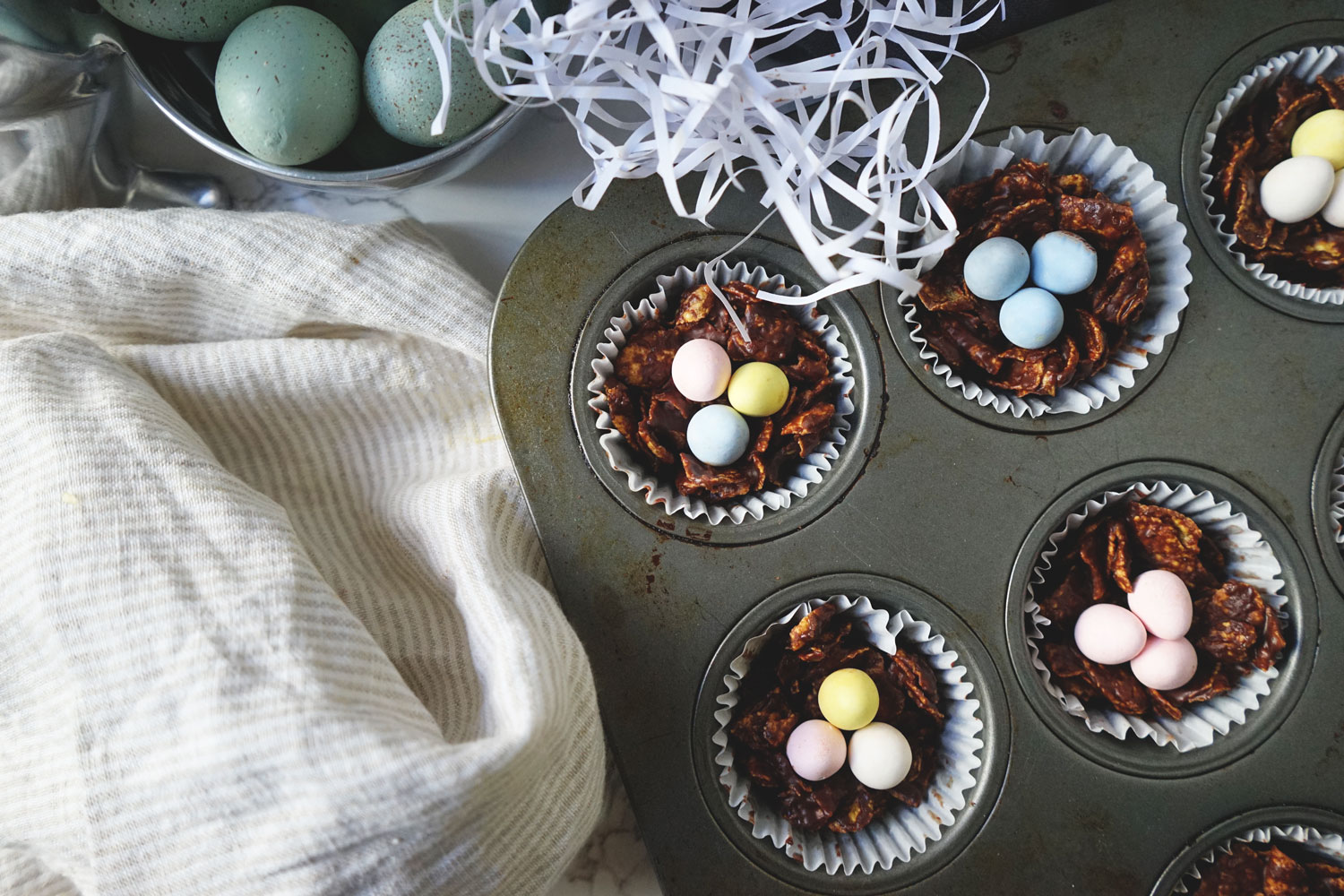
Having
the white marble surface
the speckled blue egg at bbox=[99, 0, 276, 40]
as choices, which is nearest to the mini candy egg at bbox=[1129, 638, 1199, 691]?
the white marble surface

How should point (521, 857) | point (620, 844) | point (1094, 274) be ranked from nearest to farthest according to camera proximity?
point (521, 857), point (1094, 274), point (620, 844)

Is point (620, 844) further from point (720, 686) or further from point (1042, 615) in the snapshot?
point (1042, 615)

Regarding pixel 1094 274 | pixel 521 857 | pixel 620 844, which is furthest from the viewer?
pixel 620 844

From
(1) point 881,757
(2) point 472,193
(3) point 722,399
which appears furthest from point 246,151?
(1) point 881,757

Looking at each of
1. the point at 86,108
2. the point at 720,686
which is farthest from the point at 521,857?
the point at 86,108

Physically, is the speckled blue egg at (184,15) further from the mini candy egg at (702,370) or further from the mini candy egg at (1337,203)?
the mini candy egg at (1337,203)

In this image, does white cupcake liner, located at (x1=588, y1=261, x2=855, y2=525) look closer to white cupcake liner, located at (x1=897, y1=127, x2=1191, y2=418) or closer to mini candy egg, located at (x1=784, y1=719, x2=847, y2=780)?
white cupcake liner, located at (x1=897, y1=127, x2=1191, y2=418)

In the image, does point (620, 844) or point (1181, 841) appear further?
point (620, 844)
